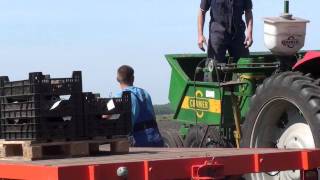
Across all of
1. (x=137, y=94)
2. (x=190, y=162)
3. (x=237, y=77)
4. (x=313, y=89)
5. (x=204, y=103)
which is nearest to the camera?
(x=190, y=162)

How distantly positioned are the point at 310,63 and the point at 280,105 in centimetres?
45

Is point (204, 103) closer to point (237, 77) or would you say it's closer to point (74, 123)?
point (237, 77)

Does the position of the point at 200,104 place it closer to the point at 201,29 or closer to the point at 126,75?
the point at 201,29

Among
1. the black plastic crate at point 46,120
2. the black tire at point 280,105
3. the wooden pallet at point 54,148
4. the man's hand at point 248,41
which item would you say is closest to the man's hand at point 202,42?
the man's hand at point 248,41

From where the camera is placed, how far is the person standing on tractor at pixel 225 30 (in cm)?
919

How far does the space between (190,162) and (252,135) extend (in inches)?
84.7

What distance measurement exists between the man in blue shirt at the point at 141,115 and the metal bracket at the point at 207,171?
2.69 metres

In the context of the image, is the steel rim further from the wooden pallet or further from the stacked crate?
the stacked crate

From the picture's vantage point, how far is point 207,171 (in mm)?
5059

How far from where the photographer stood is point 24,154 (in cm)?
557

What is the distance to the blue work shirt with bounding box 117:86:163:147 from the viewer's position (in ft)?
25.3

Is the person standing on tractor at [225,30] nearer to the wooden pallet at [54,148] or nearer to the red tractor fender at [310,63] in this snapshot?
the red tractor fender at [310,63]

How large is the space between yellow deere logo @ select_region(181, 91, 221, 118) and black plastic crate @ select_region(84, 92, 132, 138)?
115 inches

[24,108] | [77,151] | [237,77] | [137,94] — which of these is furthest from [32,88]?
[237,77]
